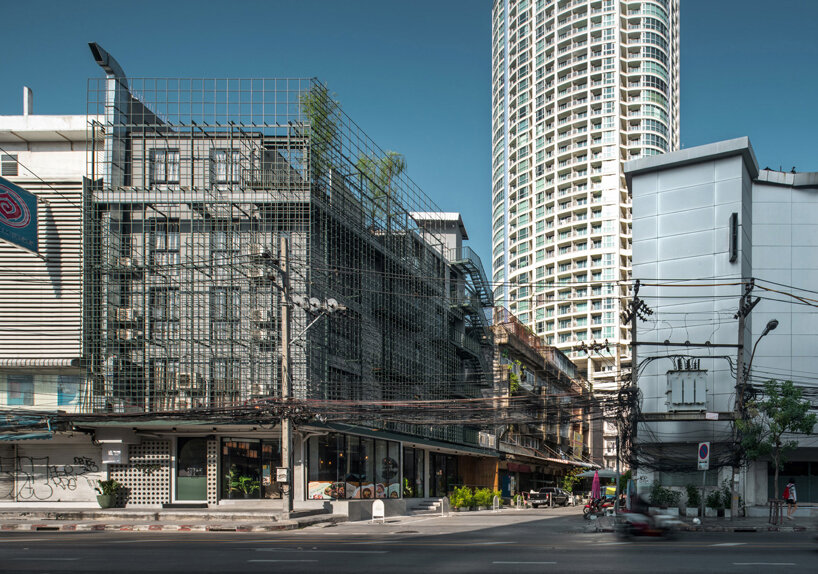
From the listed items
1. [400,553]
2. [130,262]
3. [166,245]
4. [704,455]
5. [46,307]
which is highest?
[166,245]

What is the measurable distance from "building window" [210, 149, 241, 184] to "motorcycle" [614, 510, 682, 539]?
2424cm

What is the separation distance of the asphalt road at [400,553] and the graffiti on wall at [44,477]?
12249mm

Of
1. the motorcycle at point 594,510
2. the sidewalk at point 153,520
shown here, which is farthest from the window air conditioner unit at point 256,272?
the motorcycle at point 594,510

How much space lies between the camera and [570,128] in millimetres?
120375

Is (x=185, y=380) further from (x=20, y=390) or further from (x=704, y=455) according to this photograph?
(x=704, y=455)

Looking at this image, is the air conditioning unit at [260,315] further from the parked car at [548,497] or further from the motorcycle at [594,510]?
the parked car at [548,497]

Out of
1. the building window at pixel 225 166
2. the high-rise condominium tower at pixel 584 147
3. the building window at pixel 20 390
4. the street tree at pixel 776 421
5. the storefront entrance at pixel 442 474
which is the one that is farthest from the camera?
the high-rise condominium tower at pixel 584 147

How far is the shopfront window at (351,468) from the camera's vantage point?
3769 cm

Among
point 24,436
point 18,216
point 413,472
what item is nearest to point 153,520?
point 24,436

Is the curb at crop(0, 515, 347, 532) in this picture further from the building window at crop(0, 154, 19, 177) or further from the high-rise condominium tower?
the high-rise condominium tower

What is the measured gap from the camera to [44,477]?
3762 centimetres

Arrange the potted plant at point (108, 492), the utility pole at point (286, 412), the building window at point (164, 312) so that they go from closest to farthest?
1. the utility pole at point (286, 412)
2. the potted plant at point (108, 492)
3. the building window at point (164, 312)

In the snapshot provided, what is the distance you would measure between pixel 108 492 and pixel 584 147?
314 ft

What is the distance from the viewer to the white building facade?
125ft
